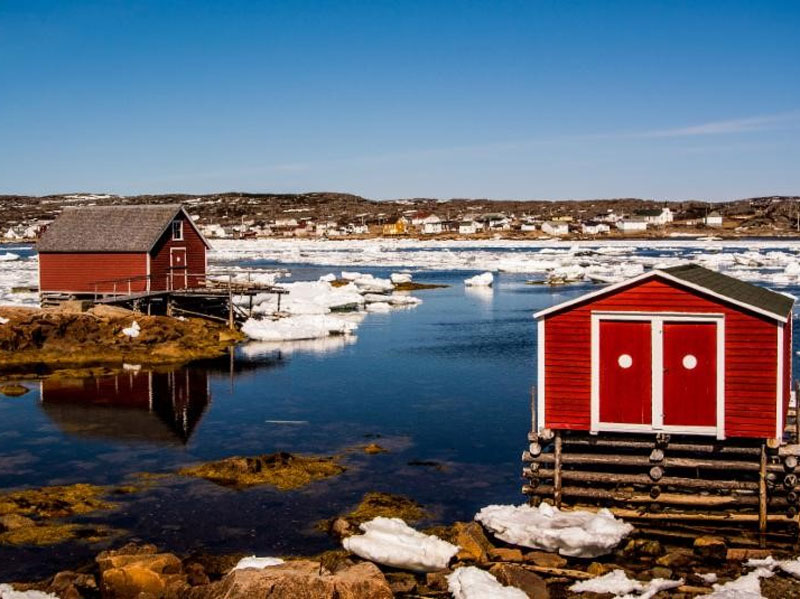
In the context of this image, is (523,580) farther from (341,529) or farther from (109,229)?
(109,229)

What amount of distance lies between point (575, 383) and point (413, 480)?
4266 mm

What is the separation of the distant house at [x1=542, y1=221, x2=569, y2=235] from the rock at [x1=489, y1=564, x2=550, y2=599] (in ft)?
555

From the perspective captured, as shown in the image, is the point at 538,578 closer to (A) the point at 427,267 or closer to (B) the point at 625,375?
(B) the point at 625,375

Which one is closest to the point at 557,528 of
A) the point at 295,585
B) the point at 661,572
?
the point at 661,572

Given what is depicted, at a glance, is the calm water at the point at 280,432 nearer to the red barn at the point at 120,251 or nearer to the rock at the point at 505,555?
the rock at the point at 505,555

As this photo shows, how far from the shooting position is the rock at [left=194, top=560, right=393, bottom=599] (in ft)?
36.2

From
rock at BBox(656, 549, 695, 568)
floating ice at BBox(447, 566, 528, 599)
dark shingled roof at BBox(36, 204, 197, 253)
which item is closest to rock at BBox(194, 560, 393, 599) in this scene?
floating ice at BBox(447, 566, 528, 599)

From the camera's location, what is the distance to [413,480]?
18531 mm

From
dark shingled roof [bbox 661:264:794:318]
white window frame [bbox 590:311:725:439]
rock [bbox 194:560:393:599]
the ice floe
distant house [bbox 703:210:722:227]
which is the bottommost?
the ice floe

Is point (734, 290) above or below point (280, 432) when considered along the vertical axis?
above

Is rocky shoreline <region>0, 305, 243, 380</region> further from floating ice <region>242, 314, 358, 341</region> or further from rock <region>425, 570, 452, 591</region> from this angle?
rock <region>425, 570, 452, 591</region>

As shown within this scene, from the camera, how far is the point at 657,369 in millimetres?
15719

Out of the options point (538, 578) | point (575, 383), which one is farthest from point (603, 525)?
point (575, 383)

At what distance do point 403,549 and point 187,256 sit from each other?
33274 millimetres
